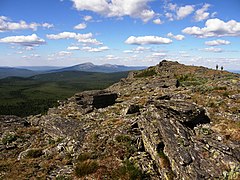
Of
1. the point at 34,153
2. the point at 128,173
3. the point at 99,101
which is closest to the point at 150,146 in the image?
the point at 128,173

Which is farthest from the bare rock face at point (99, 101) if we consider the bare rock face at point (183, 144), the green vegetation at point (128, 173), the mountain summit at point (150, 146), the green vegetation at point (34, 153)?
the green vegetation at point (128, 173)

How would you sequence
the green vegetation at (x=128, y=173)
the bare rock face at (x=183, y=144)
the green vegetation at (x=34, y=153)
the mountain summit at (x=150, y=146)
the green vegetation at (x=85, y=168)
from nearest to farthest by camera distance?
the bare rock face at (x=183, y=144) → the mountain summit at (x=150, y=146) → the green vegetation at (x=128, y=173) → the green vegetation at (x=85, y=168) → the green vegetation at (x=34, y=153)

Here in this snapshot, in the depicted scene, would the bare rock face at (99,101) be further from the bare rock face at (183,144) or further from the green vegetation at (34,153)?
the bare rock face at (183,144)

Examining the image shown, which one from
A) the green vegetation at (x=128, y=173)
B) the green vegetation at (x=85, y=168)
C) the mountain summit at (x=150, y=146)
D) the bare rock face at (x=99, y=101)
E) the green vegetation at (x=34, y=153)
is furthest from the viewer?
the bare rock face at (x=99, y=101)

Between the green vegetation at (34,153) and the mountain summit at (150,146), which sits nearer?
the mountain summit at (150,146)

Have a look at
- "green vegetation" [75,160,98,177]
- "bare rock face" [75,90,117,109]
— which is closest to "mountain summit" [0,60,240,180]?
"green vegetation" [75,160,98,177]

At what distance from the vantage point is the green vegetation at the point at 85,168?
19.2m

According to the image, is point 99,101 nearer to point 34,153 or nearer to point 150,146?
point 34,153

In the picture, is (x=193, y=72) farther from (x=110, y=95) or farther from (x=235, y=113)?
(x=235, y=113)

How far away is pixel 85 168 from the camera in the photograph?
19.5 m

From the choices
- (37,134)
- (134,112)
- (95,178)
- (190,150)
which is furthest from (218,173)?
(37,134)

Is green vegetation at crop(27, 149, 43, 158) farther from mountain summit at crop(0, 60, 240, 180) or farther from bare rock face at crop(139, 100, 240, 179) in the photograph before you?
bare rock face at crop(139, 100, 240, 179)

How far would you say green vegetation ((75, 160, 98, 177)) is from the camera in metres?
19.2

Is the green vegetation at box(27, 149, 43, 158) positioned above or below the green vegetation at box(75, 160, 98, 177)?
below
